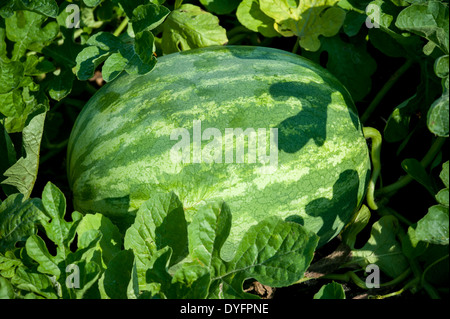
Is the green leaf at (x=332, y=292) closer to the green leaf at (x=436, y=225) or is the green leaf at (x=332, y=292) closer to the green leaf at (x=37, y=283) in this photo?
the green leaf at (x=436, y=225)

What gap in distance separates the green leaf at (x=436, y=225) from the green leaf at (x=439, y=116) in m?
0.23

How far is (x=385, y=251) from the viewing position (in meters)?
1.96

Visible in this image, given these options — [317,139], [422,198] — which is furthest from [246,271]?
[422,198]

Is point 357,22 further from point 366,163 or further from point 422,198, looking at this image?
point 422,198

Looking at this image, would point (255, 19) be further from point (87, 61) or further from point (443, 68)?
point (443, 68)

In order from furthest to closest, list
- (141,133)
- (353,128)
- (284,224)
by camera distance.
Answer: (353,128) < (141,133) < (284,224)

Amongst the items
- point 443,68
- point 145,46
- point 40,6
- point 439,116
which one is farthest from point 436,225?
point 40,6

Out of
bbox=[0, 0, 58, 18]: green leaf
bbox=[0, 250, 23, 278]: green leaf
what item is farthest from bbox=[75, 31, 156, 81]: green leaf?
bbox=[0, 250, 23, 278]: green leaf

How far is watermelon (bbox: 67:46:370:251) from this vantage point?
5.26 ft

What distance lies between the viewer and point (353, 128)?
5.82ft

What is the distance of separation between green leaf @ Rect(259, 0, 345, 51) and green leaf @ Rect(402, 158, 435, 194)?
0.59 m

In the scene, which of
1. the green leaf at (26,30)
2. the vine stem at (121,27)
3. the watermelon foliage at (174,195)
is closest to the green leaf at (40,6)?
the watermelon foliage at (174,195)

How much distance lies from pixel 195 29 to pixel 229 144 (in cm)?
66

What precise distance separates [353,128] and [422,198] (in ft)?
2.17
